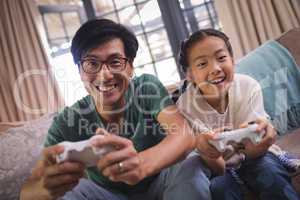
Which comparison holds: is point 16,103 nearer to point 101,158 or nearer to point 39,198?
point 39,198

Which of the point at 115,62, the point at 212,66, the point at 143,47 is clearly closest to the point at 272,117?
the point at 212,66

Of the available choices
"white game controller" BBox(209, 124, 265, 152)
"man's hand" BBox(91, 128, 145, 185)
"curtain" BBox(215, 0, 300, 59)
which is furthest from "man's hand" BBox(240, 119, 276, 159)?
"curtain" BBox(215, 0, 300, 59)

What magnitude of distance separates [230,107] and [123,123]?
0.48m

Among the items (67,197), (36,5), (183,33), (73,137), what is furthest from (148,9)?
(67,197)

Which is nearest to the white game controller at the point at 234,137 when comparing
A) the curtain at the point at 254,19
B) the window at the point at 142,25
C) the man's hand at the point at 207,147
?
the man's hand at the point at 207,147

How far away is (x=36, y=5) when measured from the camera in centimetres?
299

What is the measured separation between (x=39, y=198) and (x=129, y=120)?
0.41 metres

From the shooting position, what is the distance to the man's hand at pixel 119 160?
745 mm

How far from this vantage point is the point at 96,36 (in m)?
1.11

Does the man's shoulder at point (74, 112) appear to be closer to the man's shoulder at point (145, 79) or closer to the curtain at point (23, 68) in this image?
the man's shoulder at point (145, 79)

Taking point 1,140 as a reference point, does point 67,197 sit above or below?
below

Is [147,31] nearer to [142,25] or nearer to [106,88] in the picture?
[142,25]

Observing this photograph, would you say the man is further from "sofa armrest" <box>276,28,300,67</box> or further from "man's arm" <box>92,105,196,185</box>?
"sofa armrest" <box>276,28,300,67</box>

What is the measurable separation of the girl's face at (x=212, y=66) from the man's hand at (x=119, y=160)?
0.68 metres
